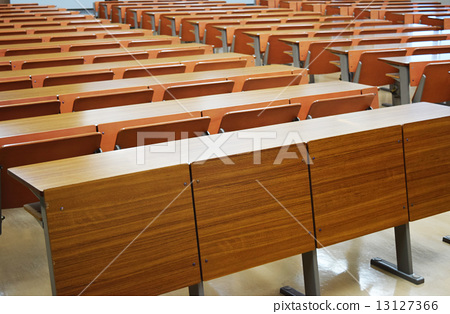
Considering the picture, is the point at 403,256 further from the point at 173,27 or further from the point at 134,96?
the point at 173,27

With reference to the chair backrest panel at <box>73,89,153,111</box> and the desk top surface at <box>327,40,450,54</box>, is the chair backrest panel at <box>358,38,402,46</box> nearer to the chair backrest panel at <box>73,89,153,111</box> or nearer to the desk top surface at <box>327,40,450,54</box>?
the desk top surface at <box>327,40,450,54</box>

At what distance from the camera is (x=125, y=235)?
2023 mm

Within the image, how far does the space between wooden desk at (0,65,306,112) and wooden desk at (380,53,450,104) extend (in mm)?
849

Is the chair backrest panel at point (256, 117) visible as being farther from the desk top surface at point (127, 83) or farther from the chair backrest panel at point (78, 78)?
the chair backrest panel at point (78, 78)

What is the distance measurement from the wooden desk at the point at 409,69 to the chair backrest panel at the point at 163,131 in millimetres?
2247

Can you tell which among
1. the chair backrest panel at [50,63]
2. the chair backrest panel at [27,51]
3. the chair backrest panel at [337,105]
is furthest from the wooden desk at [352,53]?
→ the chair backrest panel at [27,51]

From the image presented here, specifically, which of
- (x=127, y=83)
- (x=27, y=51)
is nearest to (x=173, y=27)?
(x=27, y=51)

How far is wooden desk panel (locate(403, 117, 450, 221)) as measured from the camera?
2.63 metres

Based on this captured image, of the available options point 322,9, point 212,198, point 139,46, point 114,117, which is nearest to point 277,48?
point 139,46

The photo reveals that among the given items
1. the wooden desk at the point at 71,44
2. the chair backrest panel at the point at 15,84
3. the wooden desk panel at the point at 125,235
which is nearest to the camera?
the wooden desk panel at the point at 125,235

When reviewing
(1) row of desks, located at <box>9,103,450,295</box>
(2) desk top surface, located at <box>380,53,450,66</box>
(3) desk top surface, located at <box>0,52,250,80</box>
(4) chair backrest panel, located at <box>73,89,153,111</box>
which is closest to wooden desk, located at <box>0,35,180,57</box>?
(3) desk top surface, located at <box>0,52,250,80</box>

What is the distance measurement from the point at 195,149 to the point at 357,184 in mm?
738

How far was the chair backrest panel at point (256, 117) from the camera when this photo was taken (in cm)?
300
